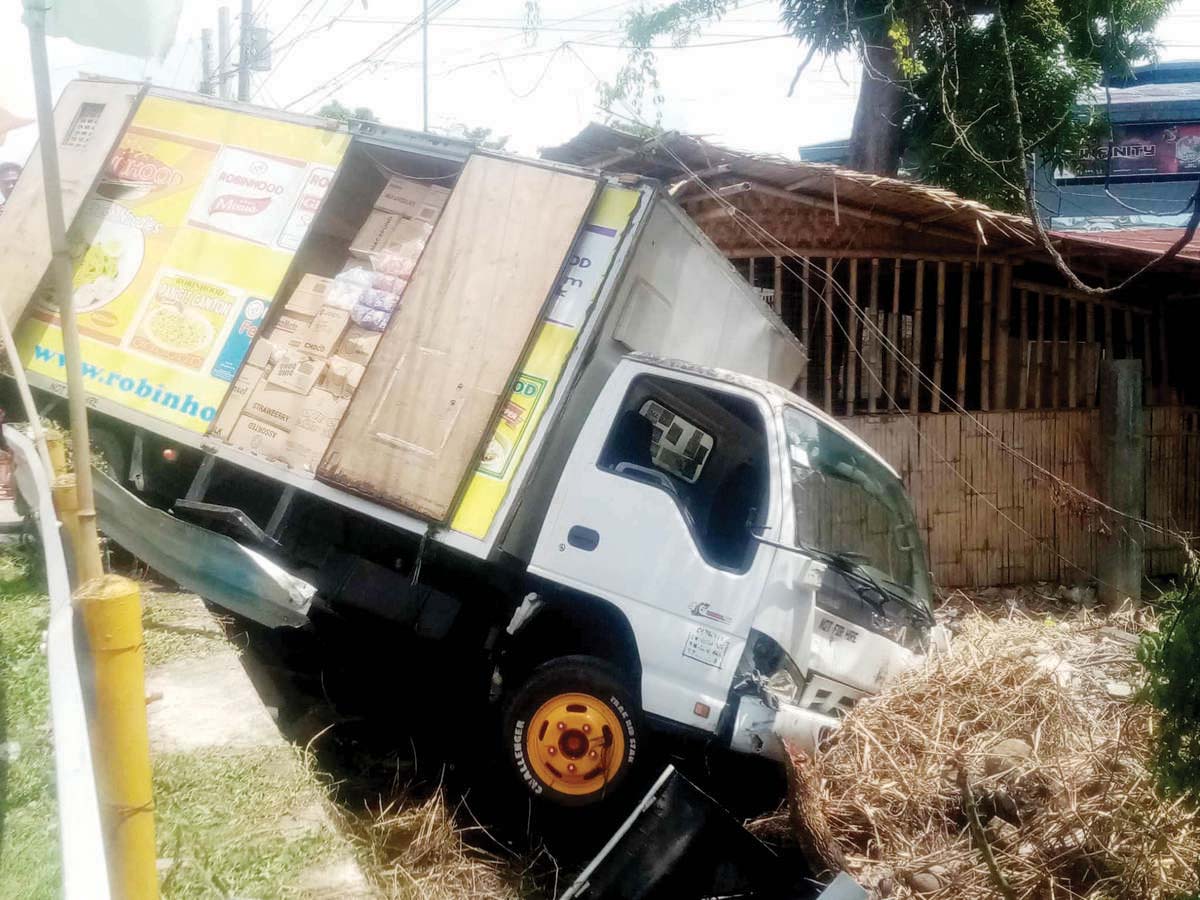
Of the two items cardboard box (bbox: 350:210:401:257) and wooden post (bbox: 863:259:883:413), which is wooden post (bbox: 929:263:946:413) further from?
cardboard box (bbox: 350:210:401:257)

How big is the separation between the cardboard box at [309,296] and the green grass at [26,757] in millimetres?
1944

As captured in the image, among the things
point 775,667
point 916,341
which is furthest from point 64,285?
point 916,341

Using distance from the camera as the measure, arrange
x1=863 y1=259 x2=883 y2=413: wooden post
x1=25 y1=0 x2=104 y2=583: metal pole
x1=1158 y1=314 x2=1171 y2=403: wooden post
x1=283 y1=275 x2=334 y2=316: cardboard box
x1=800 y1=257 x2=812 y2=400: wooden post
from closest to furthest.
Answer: x1=25 y1=0 x2=104 y2=583: metal pole
x1=283 y1=275 x2=334 y2=316: cardboard box
x1=800 y1=257 x2=812 y2=400: wooden post
x1=863 y1=259 x2=883 y2=413: wooden post
x1=1158 y1=314 x2=1171 y2=403: wooden post

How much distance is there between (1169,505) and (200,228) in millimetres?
9382

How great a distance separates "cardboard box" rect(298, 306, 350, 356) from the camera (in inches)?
205

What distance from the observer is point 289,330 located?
533 cm

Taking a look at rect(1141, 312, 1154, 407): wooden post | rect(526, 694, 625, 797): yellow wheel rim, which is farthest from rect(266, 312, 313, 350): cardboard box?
rect(1141, 312, 1154, 407): wooden post

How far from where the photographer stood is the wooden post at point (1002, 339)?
29.1ft

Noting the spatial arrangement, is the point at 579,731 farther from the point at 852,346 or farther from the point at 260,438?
the point at 852,346

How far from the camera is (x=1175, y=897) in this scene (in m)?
3.39

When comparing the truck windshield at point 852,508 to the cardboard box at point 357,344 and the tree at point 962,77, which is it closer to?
the cardboard box at point 357,344

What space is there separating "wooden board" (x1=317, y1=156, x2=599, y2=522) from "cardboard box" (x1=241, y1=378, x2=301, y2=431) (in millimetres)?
392

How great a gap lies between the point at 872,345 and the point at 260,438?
19.2 feet

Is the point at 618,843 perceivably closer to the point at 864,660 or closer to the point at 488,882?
the point at 488,882
